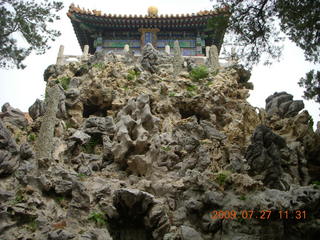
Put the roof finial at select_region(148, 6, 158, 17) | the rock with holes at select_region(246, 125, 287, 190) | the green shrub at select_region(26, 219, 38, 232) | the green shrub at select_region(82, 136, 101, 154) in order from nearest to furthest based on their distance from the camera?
1. the green shrub at select_region(26, 219, 38, 232)
2. the rock with holes at select_region(246, 125, 287, 190)
3. the green shrub at select_region(82, 136, 101, 154)
4. the roof finial at select_region(148, 6, 158, 17)

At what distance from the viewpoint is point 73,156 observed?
43.8 ft

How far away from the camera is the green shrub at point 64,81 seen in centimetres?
1750

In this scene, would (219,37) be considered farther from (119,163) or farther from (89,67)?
(89,67)

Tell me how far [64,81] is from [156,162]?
7.88 m

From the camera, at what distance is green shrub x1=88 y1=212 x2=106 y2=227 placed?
9.82 meters

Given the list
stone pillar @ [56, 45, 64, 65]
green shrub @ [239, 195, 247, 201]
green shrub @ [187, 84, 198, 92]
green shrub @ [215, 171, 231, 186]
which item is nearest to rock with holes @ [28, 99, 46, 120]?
stone pillar @ [56, 45, 64, 65]

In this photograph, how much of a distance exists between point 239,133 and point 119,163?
5.09 m

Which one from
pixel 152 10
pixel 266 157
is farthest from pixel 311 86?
pixel 152 10

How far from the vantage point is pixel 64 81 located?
58.7ft

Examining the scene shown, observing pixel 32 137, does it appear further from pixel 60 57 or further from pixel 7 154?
pixel 60 57

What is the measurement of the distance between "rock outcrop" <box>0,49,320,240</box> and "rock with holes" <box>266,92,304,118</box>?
71mm

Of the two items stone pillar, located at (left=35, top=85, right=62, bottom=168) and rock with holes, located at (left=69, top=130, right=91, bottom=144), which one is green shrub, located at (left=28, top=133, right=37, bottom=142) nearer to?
stone pillar, located at (left=35, top=85, right=62, bottom=168)

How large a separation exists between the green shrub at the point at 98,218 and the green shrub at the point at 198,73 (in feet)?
34.3
